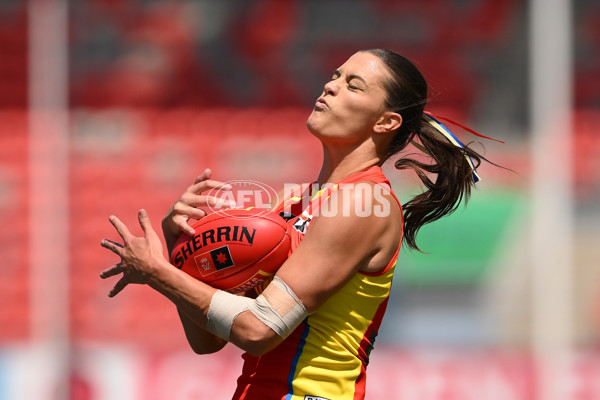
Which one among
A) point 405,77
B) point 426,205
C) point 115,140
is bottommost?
point 426,205

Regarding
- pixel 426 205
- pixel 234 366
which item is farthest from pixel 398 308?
pixel 426 205

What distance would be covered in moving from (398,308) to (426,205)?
4762 mm

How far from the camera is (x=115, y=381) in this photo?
555 centimetres

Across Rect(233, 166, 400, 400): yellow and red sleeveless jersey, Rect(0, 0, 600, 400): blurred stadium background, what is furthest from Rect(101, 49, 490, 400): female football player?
Rect(0, 0, 600, 400): blurred stadium background

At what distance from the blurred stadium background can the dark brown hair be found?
10.2 ft

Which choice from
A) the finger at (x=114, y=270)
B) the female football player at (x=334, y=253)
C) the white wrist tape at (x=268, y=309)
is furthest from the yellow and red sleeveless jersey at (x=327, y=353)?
the finger at (x=114, y=270)

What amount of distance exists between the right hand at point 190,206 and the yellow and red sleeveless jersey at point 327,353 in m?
0.34

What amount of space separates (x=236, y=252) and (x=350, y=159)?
49cm

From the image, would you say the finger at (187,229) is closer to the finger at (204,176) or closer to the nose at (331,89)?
the finger at (204,176)

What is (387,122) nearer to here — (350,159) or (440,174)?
(350,159)

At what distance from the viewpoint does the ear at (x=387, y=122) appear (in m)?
2.62

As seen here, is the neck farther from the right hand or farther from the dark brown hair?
the right hand

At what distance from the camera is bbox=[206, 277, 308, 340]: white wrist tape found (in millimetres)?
2305

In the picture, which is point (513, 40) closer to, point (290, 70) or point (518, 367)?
point (290, 70)
